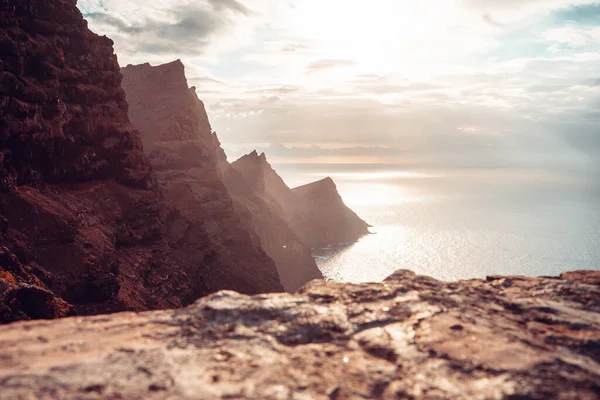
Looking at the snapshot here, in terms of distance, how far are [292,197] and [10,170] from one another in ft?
521

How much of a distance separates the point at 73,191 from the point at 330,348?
34978 mm

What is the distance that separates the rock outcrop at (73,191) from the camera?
1109 inches

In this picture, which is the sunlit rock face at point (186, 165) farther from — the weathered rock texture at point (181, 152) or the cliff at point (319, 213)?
the cliff at point (319, 213)

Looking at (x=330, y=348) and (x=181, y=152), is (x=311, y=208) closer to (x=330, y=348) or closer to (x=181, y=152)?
(x=181, y=152)

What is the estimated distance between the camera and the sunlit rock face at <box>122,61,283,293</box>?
6344 cm

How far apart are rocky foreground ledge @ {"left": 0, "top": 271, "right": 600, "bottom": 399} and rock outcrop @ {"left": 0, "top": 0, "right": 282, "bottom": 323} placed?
1528cm

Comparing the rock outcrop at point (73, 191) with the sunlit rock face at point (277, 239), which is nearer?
the rock outcrop at point (73, 191)

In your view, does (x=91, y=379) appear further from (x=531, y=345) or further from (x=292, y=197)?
(x=292, y=197)

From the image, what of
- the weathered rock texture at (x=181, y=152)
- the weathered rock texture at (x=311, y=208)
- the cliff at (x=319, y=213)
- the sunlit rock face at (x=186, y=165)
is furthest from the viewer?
the cliff at (x=319, y=213)

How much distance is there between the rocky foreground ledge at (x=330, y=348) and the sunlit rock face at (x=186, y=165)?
168 ft

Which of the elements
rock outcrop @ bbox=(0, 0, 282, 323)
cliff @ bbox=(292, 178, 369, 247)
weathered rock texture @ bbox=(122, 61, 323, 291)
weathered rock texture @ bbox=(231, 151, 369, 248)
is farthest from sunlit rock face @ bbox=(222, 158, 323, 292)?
rock outcrop @ bbox=(0, 0, 282, 323)

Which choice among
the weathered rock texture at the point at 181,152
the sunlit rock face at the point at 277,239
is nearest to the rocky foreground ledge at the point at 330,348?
the weathered rock texture at the point at 181,152

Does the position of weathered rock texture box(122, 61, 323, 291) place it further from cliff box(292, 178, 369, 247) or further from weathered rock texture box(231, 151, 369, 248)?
cliff box(292, 178, 369, 247)

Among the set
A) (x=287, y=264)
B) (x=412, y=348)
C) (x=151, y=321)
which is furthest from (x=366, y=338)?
(x=287, y=264)
